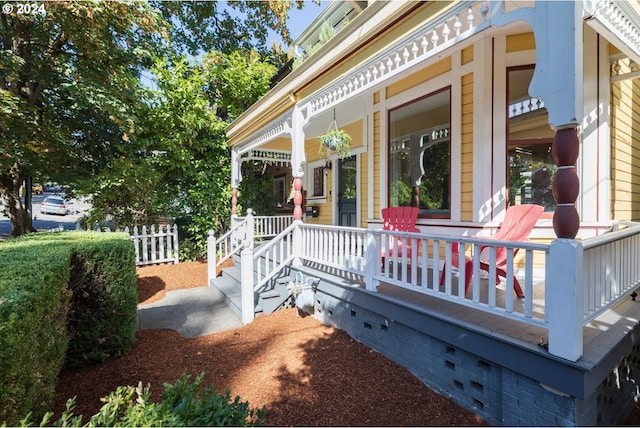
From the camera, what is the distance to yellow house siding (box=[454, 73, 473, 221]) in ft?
13.5

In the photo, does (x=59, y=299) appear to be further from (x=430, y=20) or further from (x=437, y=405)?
(x=430, y=20)

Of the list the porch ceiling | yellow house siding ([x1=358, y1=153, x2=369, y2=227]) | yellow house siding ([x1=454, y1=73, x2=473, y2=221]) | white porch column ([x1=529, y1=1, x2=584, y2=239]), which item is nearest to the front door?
yellow house siding ([x1=358, y1=153, x2=369, y2=227])

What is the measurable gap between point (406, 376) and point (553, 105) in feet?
8.42

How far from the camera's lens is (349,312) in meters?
3.92

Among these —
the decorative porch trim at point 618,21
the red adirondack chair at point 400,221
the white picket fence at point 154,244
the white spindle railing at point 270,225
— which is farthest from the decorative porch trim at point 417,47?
the white picket fence at point 154,244

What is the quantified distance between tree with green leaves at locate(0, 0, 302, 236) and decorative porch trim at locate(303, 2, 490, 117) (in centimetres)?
540

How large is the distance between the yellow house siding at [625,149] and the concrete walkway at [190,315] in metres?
5.43

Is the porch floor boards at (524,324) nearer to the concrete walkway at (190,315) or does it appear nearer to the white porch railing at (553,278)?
the white porch railing at (553,278)

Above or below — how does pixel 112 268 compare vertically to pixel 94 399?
above

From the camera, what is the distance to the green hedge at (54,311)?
1.46 meters

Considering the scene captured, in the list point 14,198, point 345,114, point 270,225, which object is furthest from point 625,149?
point 14,198

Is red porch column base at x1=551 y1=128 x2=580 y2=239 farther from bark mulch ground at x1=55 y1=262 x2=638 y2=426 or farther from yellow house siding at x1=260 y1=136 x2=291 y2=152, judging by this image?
yellow house siding at x1=260 y1=136 x2=291 y2=152

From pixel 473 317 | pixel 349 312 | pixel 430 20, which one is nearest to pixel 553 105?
pixel 430 20

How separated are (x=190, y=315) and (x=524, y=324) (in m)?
4.34
